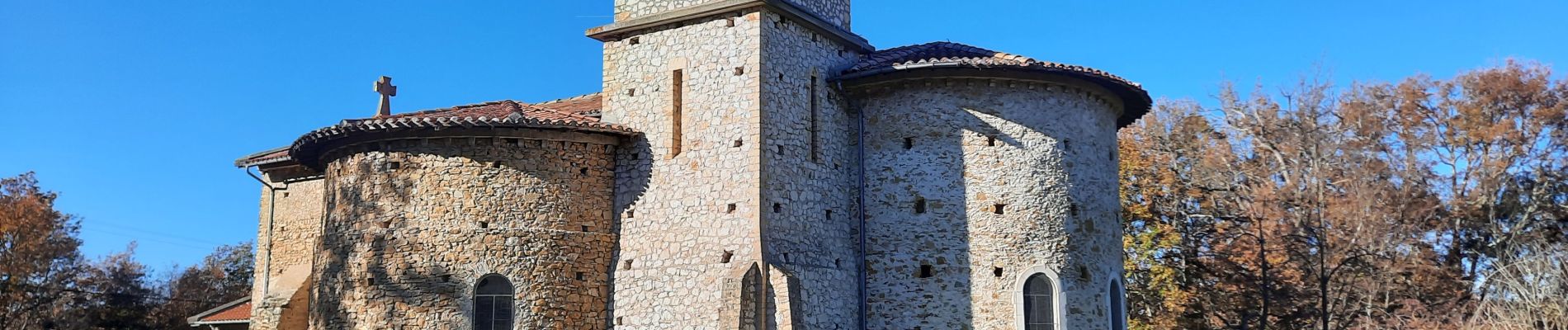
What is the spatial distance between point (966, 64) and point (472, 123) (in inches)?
298

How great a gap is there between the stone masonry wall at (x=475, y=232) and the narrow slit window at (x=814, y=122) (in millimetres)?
3150

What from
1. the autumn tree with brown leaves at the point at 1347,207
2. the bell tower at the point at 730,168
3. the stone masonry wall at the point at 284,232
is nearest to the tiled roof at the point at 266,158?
the stone masonry wall at the point at 284,232

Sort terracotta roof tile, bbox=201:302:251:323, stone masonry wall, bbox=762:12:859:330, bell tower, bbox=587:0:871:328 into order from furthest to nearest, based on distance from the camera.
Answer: terracotta roof tile, bbox=201:302:251:323 < stone masonry wall, bbox=762:12:859:330 < bell tower, bbox=587:0:871:328

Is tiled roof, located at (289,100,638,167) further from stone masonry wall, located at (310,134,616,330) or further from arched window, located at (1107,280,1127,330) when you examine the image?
arched window, located at (1107,280,1127,330)

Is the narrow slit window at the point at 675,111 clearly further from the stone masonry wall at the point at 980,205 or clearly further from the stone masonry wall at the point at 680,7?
the stone masonry wall at the point at 980,205

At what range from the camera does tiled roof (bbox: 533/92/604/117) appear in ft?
74.4

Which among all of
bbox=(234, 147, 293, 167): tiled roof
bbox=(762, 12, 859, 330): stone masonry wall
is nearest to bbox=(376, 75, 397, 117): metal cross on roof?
bbox=(234, 147, 293, 167): tiled roof

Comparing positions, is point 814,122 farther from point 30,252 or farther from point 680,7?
point 30,252

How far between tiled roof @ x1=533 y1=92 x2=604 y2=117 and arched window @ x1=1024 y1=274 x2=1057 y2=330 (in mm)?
7533

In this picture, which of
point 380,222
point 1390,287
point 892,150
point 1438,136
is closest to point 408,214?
point 380,222

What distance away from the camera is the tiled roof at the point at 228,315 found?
31.0 metres

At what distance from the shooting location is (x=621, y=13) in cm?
2211

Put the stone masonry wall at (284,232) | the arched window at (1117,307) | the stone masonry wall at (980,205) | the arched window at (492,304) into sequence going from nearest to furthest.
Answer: the arched window at (492,304)
the stone masonry wall at (980,205)
the arched window at (1117,307)
the stone masonry wall at (284,232)

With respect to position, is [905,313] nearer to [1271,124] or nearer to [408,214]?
[408,214]
